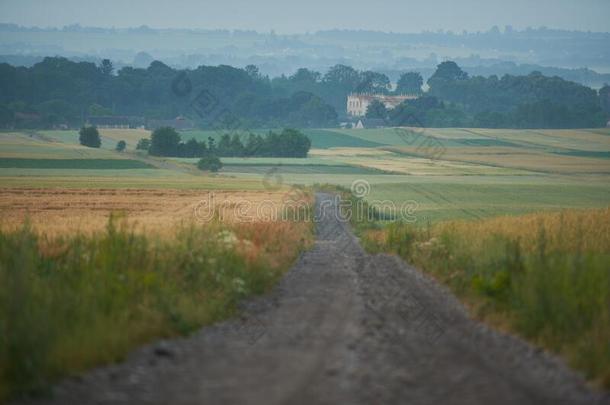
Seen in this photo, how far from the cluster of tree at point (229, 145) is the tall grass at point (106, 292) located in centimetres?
8702

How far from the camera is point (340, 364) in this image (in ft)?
39.2

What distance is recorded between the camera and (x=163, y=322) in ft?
45.4

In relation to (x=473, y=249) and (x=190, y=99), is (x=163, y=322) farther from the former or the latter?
(x=190, y=99)

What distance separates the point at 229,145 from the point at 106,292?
101 metres

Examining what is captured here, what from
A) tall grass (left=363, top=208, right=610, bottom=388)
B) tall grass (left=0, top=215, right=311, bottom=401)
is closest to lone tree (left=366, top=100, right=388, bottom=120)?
tall grass (left=363, top=208, right=610, bottom=388)

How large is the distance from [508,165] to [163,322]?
300 feet

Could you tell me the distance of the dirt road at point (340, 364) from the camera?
10.4 metres

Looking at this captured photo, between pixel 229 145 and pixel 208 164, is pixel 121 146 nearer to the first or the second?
pixel 229 145

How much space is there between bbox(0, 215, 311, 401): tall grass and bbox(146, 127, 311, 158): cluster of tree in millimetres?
87017

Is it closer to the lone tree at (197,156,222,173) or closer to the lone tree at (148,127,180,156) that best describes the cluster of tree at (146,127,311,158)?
the lone tree at (148,127,180,156)

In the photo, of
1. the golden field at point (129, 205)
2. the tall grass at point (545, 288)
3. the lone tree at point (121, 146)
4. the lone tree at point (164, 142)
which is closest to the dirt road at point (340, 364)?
the tall grass at point (545, 288)

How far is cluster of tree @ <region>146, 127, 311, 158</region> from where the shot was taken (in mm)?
108125

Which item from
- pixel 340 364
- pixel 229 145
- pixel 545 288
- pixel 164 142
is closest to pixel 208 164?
pixel 164 142

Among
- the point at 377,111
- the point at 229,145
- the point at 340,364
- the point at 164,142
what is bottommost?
the point at 229,145
